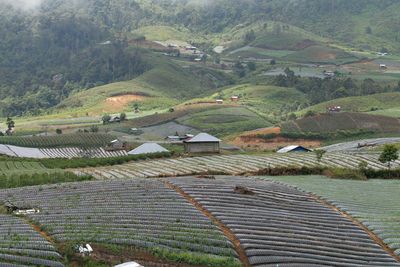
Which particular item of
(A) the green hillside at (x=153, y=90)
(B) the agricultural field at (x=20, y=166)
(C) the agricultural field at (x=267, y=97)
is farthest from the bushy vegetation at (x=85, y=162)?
(A) the green hillside at (x=153, y=90)

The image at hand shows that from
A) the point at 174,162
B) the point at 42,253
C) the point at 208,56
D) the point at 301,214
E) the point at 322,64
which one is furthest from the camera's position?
the point at 208,56

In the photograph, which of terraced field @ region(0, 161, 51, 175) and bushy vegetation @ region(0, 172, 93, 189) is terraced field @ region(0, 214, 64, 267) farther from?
terraced field @ region(0, 161, 51, 175)

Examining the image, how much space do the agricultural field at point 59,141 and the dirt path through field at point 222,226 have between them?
38535 millimetres

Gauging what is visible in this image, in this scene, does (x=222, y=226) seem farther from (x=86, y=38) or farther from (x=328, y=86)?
(x=86, y=38)

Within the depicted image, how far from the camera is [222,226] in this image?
23.0 m

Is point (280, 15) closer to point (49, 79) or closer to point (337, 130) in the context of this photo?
point (49, 79)

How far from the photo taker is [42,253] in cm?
1875

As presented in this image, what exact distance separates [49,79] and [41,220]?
120266mm

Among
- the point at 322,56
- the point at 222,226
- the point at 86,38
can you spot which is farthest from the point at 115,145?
the point at 86,38

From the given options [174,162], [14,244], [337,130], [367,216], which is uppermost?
[14,244]

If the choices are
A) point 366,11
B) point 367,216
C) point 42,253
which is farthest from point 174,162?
point 366,11

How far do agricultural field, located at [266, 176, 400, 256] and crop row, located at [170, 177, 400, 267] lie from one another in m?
0.77

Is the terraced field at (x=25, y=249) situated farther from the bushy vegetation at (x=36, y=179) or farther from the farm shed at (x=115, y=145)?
the farm shed at (x=115, y=145)

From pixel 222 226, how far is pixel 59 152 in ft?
137
